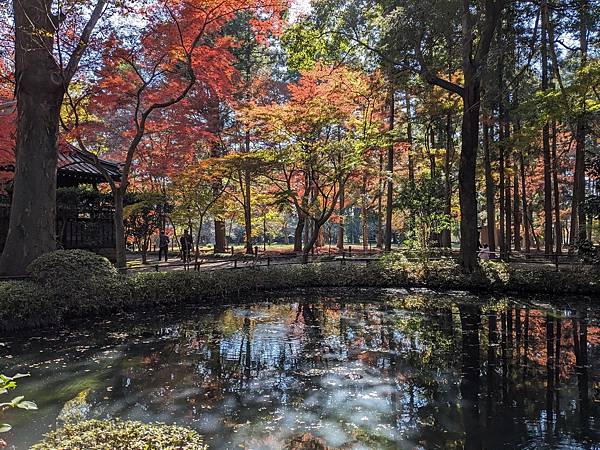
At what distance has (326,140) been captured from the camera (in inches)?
615

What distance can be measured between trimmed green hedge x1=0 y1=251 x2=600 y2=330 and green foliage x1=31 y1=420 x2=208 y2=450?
194 inches

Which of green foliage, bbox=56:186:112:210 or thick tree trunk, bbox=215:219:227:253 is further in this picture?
thick tree trunk, bbox=215:219:227:253

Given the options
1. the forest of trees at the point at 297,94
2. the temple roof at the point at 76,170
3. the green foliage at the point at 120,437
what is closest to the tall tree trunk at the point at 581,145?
the forest of trees at the point at 297,94

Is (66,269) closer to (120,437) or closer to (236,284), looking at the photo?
(236,284)

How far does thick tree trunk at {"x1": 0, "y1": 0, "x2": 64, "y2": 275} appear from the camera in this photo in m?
9.30

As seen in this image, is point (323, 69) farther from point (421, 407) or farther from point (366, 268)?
point (421, 407)

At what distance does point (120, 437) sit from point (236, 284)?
8.74 meters

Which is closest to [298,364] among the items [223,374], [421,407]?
[223,374]

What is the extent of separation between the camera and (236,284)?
41.6ft

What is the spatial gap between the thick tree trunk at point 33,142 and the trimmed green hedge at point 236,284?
1195 mm

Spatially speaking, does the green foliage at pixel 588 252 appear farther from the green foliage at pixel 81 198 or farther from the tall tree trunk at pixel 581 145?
the green foliage at pixel 81 198

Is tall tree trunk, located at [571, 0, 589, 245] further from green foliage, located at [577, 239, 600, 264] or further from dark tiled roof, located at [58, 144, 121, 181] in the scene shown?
dark tiled roof, located at [58, 144, 121, 181]

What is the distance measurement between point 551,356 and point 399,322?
313cm

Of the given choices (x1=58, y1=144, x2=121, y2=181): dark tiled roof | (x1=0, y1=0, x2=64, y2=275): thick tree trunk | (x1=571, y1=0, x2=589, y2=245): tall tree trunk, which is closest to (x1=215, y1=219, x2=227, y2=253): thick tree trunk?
(x1=58, y1=144, x2=121, y2=181): dark tiled roof
